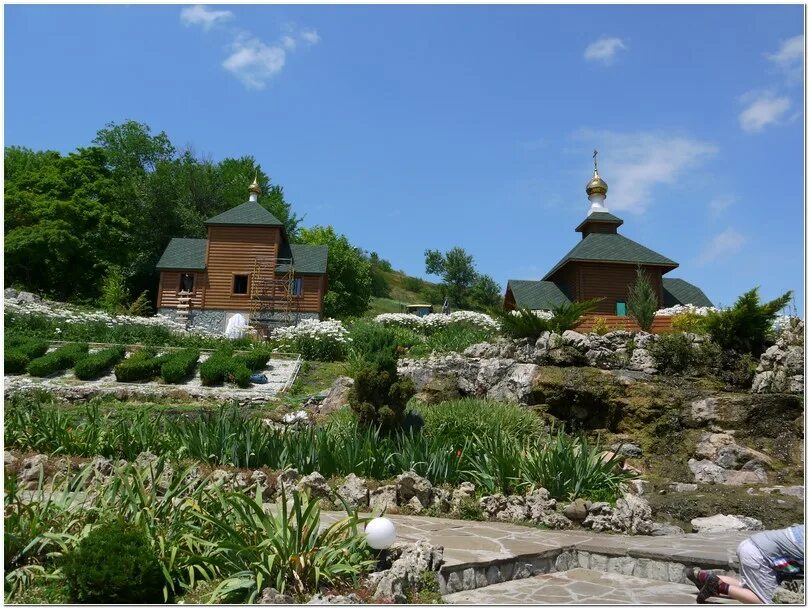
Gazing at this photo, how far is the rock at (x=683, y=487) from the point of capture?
8633 millimetres

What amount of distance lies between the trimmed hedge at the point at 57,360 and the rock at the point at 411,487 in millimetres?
13217

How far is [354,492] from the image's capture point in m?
6.90

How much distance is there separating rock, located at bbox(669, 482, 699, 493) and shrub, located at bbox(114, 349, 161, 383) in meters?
13.4

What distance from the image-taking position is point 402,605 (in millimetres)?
3760

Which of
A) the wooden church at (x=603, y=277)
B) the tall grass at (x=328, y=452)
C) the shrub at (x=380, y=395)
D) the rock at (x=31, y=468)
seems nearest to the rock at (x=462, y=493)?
the tall grass at (x=328, y=452)

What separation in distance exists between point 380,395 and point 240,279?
23.5 meters

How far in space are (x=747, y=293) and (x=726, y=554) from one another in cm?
1003

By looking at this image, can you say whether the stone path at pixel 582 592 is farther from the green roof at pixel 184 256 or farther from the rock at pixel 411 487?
the green roof at pixel 184 256

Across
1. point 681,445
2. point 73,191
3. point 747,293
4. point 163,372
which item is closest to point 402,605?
point 681,445

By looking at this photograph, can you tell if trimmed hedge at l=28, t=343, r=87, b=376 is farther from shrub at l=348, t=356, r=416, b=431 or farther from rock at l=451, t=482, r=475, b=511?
rock at l=451, t=482, r=475, b=511

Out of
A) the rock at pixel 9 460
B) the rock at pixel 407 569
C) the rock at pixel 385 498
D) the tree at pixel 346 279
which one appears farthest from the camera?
the tree at pixel 346 279

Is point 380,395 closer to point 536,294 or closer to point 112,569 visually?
point 112,569

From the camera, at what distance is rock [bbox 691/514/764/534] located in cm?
695

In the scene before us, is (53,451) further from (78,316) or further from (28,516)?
(78,316)
